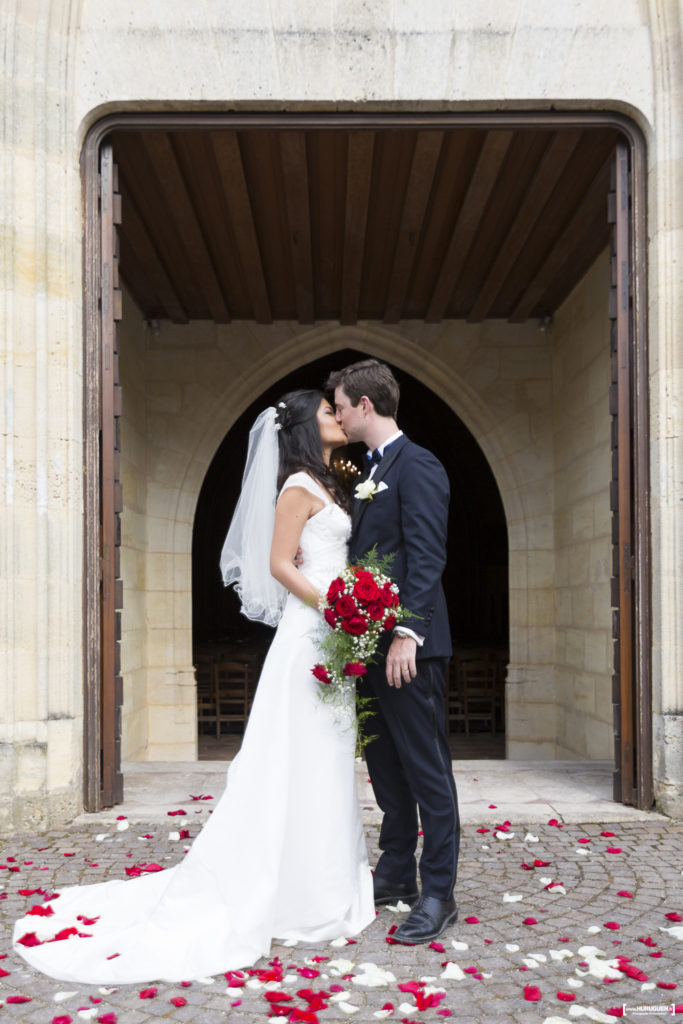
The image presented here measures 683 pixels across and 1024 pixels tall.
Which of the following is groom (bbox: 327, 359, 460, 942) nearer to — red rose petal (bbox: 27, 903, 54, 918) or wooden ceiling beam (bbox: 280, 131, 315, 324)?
red rose petal (bbox: 27, 903, 54, 918)

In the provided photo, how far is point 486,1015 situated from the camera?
8.84ft

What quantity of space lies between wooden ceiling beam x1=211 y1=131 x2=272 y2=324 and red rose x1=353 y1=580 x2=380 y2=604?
3.89m

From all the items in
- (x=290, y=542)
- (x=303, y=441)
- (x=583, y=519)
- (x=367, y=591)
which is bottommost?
(x=367, y=591)

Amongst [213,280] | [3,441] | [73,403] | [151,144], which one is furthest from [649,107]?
[213,280]

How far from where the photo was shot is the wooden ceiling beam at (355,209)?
20.6ft

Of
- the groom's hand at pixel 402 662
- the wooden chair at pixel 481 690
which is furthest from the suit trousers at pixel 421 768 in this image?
the wooden chair at pixel 481 690

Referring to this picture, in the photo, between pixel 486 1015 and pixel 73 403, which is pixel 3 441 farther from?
pixel 486 1015

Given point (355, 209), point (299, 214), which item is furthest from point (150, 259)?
point (355, 209)

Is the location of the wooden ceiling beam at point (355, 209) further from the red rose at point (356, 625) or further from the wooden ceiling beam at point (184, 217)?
the red rose at point (356, 625)

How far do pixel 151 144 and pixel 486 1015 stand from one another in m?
5.33

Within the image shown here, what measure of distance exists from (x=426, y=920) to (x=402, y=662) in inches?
35.2

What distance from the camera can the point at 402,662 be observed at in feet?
10.6

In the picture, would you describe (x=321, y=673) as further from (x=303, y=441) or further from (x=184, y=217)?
(x=184, y=217)

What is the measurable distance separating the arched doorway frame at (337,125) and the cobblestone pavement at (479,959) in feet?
3.28
